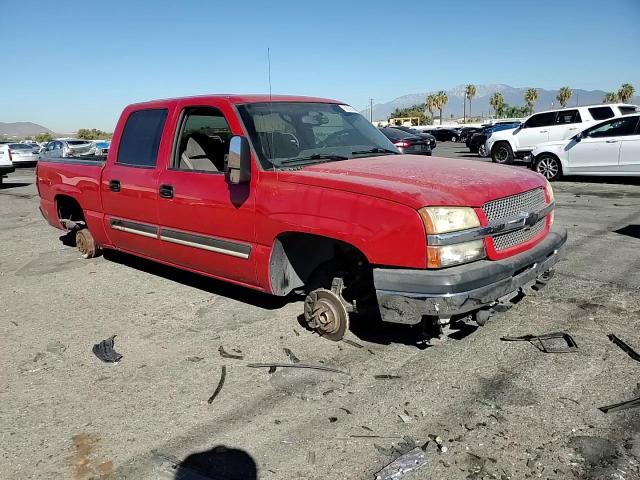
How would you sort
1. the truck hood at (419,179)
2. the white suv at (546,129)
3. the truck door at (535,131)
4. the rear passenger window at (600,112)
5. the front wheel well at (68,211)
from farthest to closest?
1. the truck door at (535,131)
2. the white suv at (546,129)
3. the rear passenger window at (600,112)
4. the front wheel well at (68,211)
5. the truck hood at (419,179)

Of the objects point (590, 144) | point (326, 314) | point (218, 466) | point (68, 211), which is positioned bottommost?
point (218, 466)

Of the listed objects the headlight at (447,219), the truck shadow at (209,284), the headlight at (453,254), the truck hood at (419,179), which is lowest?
the truck shadow at (209,284)

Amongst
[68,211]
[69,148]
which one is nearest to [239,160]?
[68,211]

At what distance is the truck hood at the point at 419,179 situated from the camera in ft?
10.8

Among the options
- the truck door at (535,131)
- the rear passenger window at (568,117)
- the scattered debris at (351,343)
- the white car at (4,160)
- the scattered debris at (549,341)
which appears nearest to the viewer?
the scattered debris at (549,341)

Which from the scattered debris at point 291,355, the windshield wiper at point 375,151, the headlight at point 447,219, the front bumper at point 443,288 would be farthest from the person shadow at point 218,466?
Result: the windshield wiper at point 375,151

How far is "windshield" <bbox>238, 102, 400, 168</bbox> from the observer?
413 cm

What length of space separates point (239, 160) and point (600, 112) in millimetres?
15313

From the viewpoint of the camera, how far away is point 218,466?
260 centimetres

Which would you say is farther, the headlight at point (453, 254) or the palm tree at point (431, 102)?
the palm tree at point (431, 102)

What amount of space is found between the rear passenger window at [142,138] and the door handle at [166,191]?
13.0 inches

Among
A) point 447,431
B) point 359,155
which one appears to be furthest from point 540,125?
point 447,431

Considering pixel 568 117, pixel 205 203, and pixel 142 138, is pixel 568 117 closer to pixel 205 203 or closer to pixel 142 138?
pixel 142 138

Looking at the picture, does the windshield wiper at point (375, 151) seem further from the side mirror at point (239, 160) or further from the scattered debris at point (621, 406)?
the scattered debris at point (621, 406)
